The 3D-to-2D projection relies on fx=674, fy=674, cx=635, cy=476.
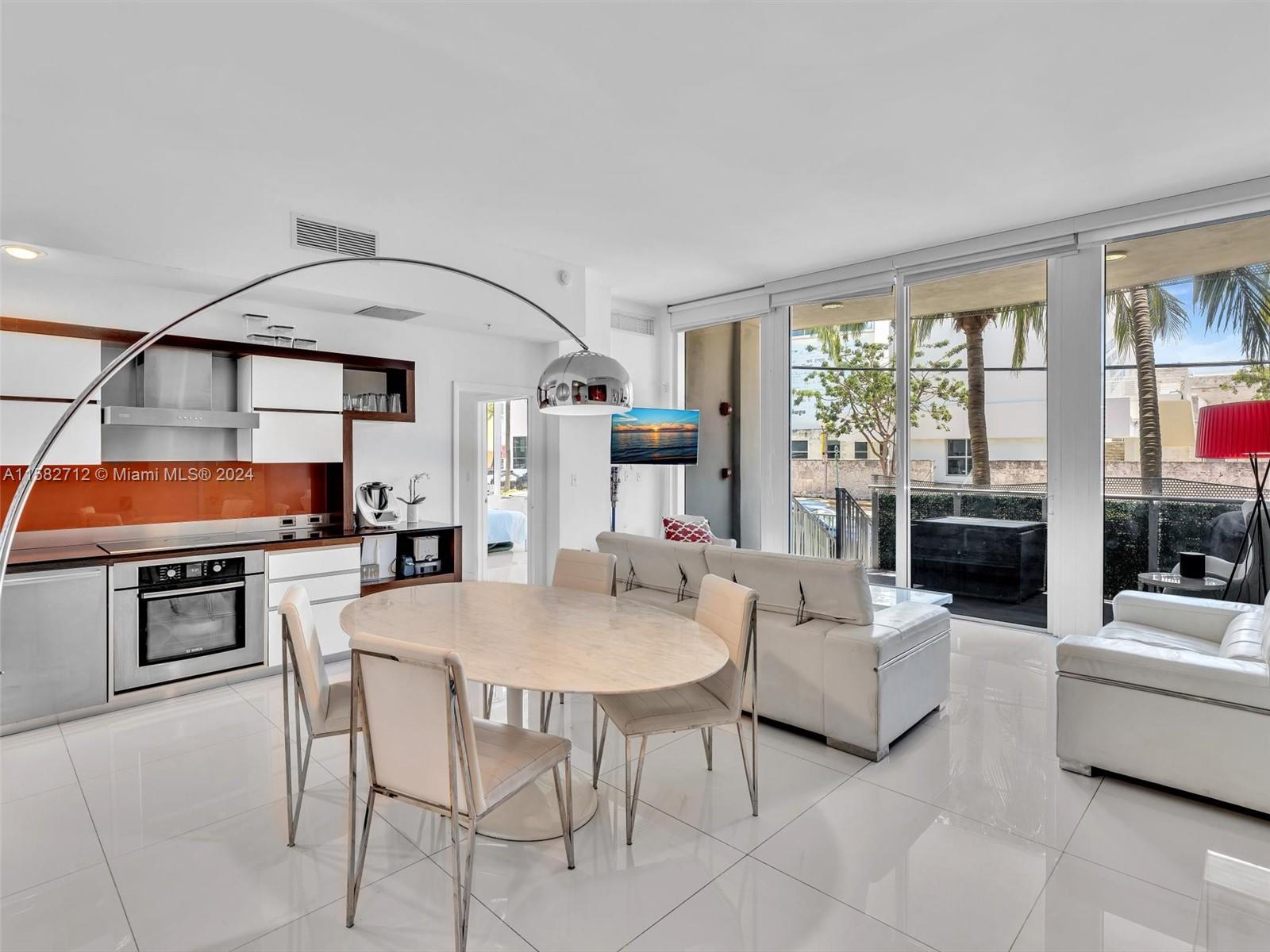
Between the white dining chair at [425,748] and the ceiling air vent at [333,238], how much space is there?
10.3 feet

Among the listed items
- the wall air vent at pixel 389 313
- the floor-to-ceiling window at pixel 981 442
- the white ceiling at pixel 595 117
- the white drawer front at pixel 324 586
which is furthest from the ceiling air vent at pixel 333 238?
the floor-to-ceiling window at pixel 981 442

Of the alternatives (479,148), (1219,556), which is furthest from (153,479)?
(1219,556)

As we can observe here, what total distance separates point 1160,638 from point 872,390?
303cm

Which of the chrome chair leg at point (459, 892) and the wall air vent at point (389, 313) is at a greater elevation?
the wall air vent at point (389, 313)

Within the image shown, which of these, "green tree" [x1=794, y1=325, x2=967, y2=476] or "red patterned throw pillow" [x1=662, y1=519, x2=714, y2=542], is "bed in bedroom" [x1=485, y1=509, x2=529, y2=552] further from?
"green tree" [x1=794, y1=325, x2=967, y2=476]

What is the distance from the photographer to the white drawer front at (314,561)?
4070 mm

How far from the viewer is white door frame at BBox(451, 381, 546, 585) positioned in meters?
5.50

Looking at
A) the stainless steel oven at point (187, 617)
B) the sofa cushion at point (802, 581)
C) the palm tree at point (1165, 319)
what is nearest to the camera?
the sofa cushion at point (802, 581)

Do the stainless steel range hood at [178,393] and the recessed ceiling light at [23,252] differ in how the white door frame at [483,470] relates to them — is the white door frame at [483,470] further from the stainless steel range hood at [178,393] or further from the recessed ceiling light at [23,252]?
the recessed ceiling light at [23,252]

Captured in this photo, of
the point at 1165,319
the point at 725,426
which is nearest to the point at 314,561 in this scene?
the point at 725,426

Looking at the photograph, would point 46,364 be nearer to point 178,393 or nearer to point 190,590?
point 178,393

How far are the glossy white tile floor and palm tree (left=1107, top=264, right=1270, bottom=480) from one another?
2.61 metres

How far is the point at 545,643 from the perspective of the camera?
2318 mm

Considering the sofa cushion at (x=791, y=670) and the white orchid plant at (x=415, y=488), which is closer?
the sofa cushion at (x=791, y=670)
